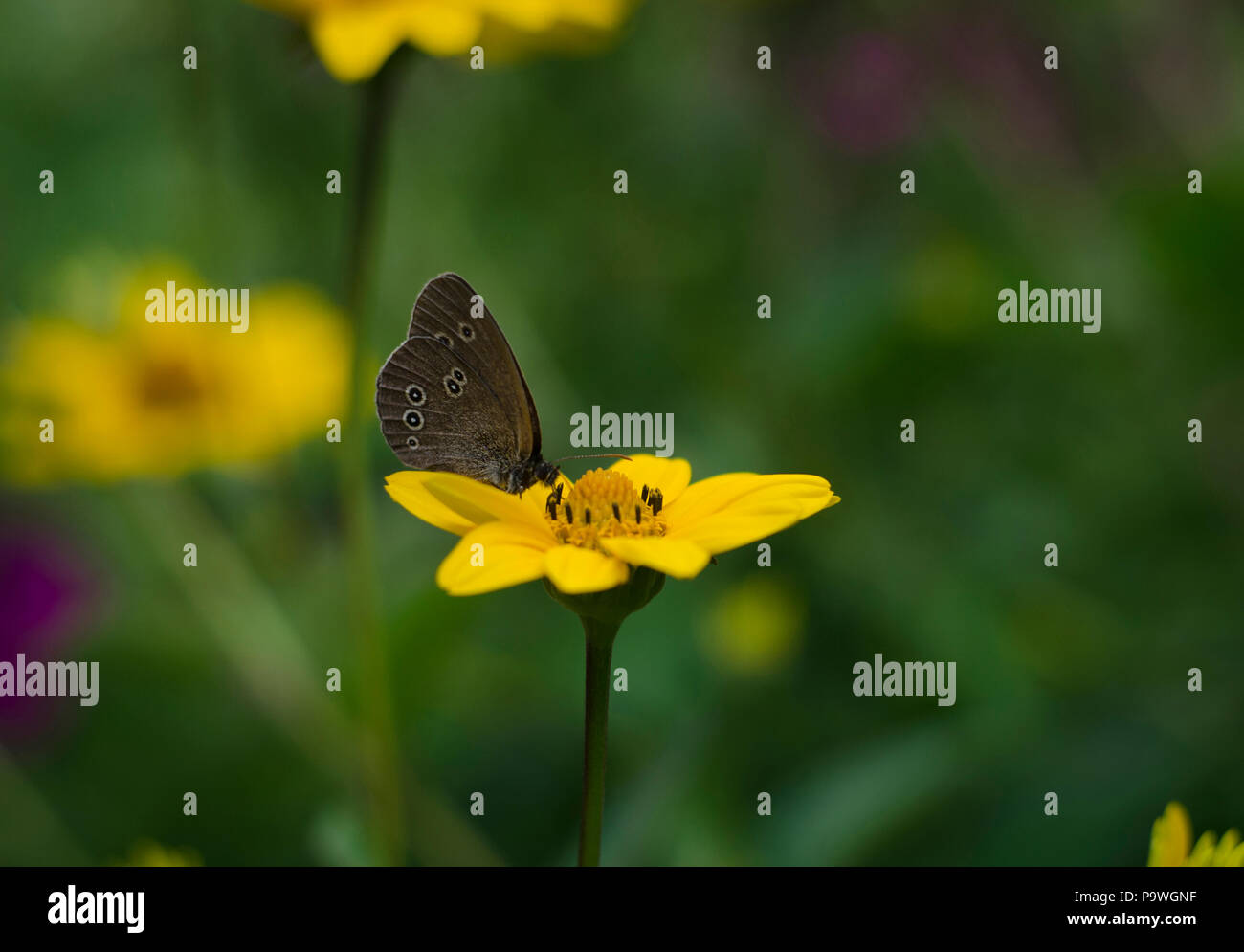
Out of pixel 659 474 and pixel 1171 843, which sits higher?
pixel 659 474

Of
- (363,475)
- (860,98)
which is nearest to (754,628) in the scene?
(363,475)

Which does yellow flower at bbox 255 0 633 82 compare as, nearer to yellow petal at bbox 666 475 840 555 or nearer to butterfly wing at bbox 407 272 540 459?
butterfly wing at bbox 407 272 540 459

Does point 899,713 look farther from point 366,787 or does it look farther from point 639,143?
point 639,143

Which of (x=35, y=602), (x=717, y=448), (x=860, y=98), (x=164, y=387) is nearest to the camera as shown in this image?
(x=717, y=448)

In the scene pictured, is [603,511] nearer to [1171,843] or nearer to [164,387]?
[1171,843]

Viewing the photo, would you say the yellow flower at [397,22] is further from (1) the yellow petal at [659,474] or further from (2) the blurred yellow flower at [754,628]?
(2) the blurred yellow flower at [754,628]

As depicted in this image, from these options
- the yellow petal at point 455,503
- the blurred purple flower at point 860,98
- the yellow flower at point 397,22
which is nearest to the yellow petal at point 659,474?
the yellow petal at point 455,503

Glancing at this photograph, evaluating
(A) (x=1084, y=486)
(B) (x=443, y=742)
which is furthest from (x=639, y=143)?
(B) (x=443, y=742)
